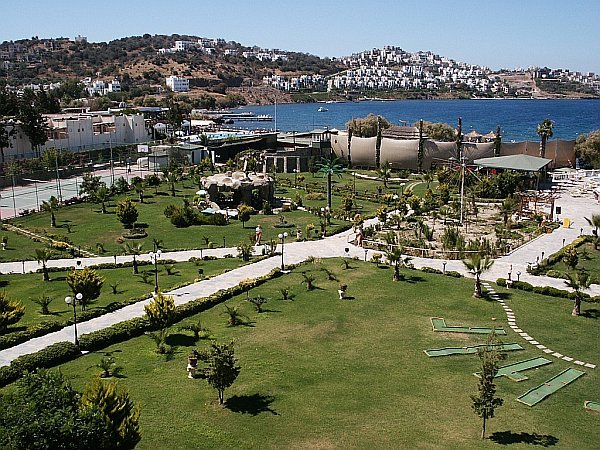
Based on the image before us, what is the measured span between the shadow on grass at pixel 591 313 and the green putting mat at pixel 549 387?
5766 millimetres

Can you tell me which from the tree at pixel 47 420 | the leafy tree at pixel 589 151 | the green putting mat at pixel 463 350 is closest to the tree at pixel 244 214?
the green putting mat at pixel 463 350

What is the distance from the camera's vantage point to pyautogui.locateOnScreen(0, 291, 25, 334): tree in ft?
65.6

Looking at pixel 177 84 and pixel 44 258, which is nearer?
pixel 44 258

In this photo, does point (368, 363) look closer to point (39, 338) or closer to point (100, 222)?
point (39, 338)

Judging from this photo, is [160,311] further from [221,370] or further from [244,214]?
[244,214]

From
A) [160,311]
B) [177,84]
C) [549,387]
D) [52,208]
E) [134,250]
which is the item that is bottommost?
[549,387]

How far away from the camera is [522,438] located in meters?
14.8

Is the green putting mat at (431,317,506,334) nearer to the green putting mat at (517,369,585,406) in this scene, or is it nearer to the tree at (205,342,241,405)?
the green putting mat at (517,369,585,406)

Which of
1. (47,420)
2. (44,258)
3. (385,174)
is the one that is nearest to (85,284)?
(44,258)

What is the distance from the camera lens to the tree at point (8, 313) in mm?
20000

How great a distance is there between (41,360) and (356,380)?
30.7ft

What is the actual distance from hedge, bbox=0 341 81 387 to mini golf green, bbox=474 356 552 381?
41.1ft

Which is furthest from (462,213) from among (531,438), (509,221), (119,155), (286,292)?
(119,155)

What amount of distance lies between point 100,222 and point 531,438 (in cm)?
3198
